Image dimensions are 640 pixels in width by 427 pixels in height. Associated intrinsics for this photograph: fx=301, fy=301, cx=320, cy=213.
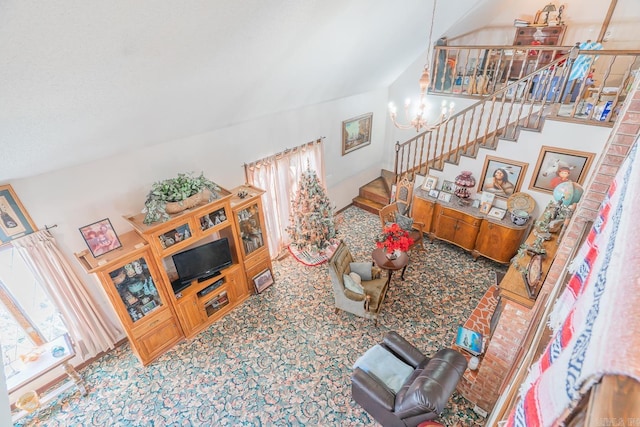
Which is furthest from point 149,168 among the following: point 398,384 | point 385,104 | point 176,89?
point 385,104

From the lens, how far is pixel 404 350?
3543mm

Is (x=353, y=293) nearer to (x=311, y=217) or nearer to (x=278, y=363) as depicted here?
(x=278, y=363)

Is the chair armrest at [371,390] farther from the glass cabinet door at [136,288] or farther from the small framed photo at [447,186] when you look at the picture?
the small framed photo at [447,186]

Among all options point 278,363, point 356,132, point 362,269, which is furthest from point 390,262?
→ point 356,132

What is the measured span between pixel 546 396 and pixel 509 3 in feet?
25.4

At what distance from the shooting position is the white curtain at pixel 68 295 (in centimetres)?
336

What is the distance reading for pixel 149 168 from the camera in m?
4.06

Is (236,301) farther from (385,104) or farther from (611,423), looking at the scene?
(385,104)

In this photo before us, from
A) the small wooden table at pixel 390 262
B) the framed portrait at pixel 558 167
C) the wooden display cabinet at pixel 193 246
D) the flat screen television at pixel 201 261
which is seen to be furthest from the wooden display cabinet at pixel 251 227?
the framed portrait at pixel 558 167

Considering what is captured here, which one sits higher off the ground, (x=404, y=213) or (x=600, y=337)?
(x=600, y=337)

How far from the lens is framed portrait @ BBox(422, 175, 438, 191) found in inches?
235

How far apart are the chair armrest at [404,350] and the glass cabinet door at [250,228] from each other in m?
2.57

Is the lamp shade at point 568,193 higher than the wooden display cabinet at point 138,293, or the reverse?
the lamp shade at point 568,193

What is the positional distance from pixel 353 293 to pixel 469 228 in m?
2.67
